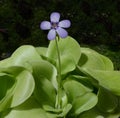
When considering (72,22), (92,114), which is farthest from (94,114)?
(72,22)

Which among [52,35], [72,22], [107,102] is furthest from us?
[72,22]

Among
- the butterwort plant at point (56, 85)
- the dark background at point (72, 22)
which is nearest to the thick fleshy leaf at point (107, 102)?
the butterwort plant at point (56, 85)

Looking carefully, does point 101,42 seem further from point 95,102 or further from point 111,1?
point 95,102

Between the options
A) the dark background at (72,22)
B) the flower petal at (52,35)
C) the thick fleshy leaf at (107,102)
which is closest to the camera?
the flower petal at (52,35)

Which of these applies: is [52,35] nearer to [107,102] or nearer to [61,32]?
[61,32]

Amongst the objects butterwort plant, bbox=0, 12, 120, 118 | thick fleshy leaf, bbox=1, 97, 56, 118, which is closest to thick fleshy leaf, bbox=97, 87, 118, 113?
butterwort plant, bbox=0, 12, 120, 118

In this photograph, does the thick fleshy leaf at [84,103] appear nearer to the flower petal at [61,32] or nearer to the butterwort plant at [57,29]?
the butterwort plant at [57,29]
